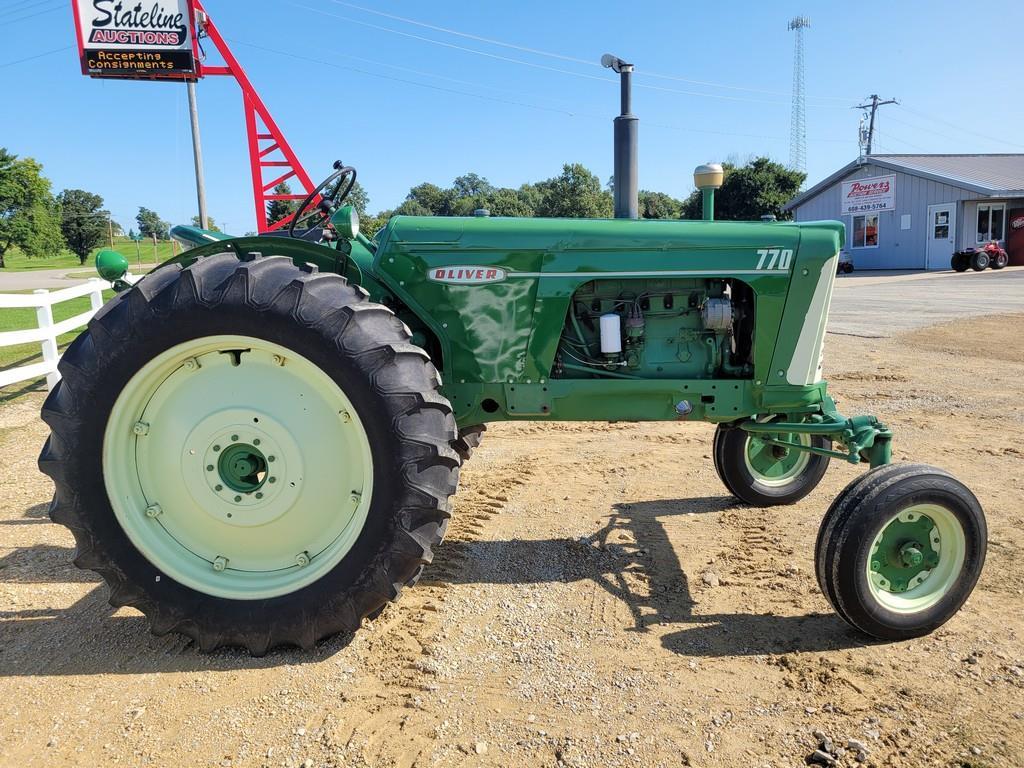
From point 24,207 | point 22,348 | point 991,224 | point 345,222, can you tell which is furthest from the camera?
point 24,207

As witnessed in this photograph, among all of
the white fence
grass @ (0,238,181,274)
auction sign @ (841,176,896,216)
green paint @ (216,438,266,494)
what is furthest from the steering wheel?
grass @ (0,238,181,274)

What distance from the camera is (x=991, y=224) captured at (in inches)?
1056

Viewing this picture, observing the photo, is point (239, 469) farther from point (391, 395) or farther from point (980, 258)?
point (980, 258)

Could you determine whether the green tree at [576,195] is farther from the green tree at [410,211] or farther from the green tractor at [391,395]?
the green tractor at [391,395]

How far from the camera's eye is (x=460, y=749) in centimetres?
223

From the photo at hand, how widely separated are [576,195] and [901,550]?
36905mm

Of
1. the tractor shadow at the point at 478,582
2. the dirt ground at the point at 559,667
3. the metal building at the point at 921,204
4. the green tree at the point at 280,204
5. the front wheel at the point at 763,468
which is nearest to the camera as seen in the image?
the dirt ground at the point at 559,667

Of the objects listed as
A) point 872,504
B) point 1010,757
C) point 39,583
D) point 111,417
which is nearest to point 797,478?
point 872,504

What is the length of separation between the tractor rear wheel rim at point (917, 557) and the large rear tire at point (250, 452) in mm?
1772

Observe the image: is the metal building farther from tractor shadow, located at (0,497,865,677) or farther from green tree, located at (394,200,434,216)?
tractor shadow, located at (0,497,865,677)

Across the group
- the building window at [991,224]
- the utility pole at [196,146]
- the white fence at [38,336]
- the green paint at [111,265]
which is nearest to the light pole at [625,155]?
the green paint at [111,265]

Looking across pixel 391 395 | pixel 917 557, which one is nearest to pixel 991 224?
pixel 917 557

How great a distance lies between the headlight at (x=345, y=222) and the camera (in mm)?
3055

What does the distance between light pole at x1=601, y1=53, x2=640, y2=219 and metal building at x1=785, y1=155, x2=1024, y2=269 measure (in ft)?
88.9
